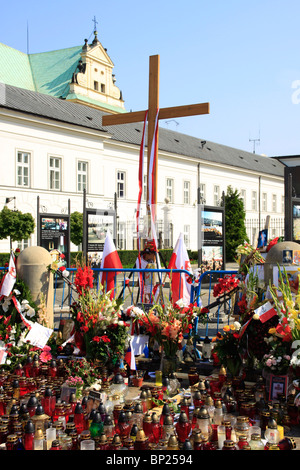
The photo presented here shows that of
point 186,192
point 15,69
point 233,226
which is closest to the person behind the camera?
point 233,226

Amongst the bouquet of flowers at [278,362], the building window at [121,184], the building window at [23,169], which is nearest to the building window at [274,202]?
the building window at [121,184]

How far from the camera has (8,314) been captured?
714 centimetres

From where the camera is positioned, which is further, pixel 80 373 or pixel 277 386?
pixel 80 373

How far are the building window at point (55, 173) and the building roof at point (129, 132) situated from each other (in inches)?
103

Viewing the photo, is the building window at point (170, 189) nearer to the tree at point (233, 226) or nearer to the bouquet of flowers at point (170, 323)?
the tree at point (233, 226)

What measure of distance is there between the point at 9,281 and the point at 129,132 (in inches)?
1450

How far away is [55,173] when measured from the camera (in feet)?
113

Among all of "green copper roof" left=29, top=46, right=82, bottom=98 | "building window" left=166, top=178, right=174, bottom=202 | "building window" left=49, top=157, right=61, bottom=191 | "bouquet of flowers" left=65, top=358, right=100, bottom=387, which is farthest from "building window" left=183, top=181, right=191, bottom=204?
"bouquet of flowers" left=65, top=358, right=100, bottom=387

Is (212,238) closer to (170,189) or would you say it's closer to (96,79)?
(170,189)

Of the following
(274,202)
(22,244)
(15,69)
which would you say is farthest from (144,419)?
(274,202)

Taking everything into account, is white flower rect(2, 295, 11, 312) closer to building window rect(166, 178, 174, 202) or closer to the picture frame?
the picture frame

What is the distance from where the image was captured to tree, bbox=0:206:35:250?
25672 millimetres

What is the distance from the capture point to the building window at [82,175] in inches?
1410

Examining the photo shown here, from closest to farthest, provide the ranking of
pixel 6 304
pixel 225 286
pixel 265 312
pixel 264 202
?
pixel 265 312, pixel 6 304, pixel 225 286, pixel 264 202
